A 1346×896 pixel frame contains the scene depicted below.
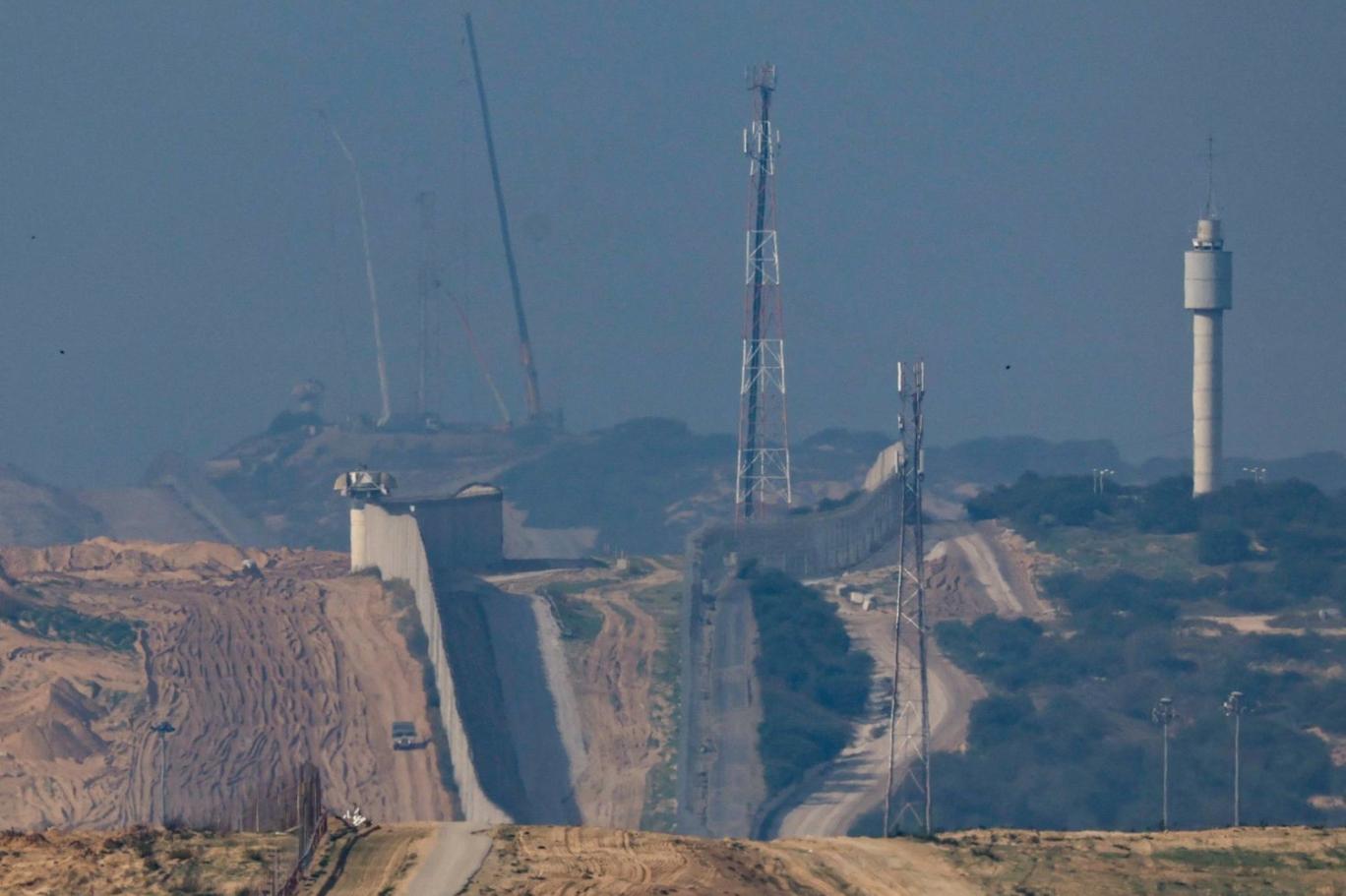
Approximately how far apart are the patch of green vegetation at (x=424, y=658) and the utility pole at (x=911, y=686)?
20336mm

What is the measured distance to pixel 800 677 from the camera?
13588 cm

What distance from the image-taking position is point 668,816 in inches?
4419

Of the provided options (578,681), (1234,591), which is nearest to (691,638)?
(578,681)

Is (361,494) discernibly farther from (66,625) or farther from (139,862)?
(139,862)

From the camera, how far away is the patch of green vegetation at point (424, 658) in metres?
118

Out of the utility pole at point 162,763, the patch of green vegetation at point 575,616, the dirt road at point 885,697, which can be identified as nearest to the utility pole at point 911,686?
the dirt road at point 885,697

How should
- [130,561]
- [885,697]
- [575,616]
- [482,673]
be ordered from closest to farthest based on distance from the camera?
[482,673] → [885,697] → [575,616] → [130,561]

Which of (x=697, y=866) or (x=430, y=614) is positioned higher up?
(x=697, y=866)

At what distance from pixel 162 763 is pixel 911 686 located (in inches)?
1646


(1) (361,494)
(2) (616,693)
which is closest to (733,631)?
(2) (616,693)

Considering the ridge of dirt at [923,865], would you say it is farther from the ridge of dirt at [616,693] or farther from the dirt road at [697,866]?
the ridge of dirt at [616,693]

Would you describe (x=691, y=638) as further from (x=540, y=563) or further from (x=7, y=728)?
(x=7, y=728)

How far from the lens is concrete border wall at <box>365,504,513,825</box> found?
110875 mm

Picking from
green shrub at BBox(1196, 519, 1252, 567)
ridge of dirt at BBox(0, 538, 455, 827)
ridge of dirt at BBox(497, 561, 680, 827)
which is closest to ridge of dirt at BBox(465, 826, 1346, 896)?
ridge of dirt at BBox(0, 538, 455, 827)
